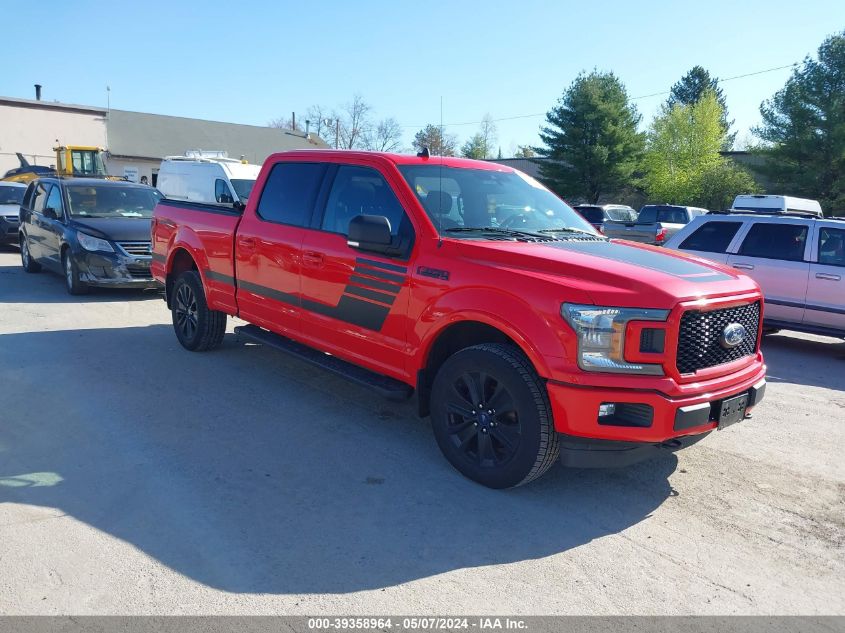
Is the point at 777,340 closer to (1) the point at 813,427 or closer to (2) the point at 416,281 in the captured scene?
(1) the point at 813,427

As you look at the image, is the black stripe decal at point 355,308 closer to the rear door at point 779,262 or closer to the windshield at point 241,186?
the rear door at point 779,262

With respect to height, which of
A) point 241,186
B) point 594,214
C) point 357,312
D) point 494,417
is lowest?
point 494,417

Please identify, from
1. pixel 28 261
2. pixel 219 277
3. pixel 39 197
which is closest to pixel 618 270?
pixel 219 277

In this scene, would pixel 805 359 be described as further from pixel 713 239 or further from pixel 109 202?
pixel 109 202

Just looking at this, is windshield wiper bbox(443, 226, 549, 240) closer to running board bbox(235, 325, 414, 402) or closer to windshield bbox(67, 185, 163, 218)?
running board bbox(235, 325, 414, 402)

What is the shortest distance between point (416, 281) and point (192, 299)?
365 cm

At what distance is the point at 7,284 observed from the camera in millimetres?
12125

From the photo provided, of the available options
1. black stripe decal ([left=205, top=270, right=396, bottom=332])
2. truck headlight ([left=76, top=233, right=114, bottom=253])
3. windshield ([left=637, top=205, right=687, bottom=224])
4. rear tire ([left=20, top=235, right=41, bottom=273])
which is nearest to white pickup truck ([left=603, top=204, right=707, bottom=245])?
windshield ([left=637, top=205, right=687, bottom=224])

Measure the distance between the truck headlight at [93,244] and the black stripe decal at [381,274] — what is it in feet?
22.8

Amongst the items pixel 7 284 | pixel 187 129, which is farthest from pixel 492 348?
pixel 187 129

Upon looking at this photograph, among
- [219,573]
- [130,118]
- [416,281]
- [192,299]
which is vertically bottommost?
[219,573]

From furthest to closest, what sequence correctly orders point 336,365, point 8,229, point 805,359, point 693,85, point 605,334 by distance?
point 693,85, point 8,229, point 805,359, point 336,365, point 605,334

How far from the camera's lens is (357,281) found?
5109 millimetres

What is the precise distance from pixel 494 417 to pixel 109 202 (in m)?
9.94
